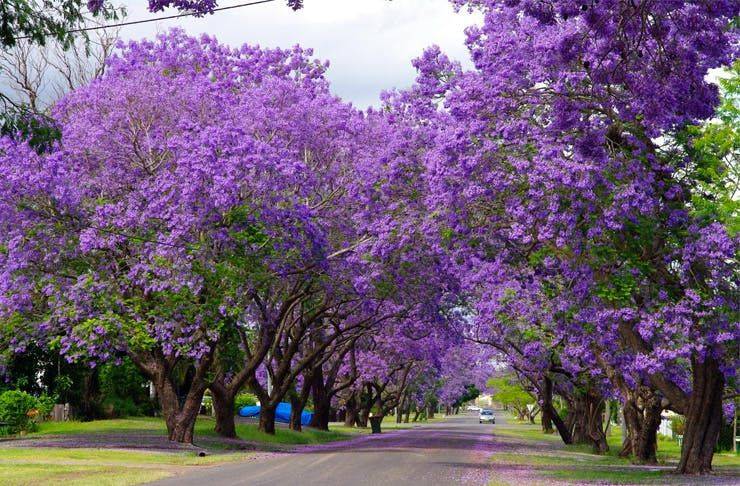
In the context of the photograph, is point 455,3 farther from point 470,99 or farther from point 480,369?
point 480,369

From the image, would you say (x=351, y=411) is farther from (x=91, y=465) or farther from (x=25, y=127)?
(x=25, y=127)

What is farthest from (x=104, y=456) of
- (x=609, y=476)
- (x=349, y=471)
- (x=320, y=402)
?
(x=320, y=402)

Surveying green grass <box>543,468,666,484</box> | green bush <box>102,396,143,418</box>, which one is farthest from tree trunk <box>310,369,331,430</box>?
green grass <box>543,468,666,484</box>

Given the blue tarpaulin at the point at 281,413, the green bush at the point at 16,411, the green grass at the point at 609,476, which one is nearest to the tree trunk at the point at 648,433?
the green grass at the point at 609,476

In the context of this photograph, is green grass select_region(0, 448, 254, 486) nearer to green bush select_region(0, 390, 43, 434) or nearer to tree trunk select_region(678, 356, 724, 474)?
green bush select_region(0, 390, 43, 434)

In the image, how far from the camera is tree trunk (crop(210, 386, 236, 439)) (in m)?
37.6

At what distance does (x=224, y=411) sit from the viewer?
3809cm

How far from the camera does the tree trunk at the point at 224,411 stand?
37.6m

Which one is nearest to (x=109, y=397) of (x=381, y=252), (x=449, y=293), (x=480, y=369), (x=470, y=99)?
(x=449, y=293)

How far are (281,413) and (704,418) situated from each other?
4802 centimetres

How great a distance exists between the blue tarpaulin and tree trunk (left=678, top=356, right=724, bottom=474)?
42.2 metres

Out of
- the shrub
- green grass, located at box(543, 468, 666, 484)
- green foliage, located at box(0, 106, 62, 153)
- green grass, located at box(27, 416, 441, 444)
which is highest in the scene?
green foliage, located at box(0, 106, 62, 153)

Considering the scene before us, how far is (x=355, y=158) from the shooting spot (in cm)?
3281

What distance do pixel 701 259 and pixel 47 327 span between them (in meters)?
18.4
